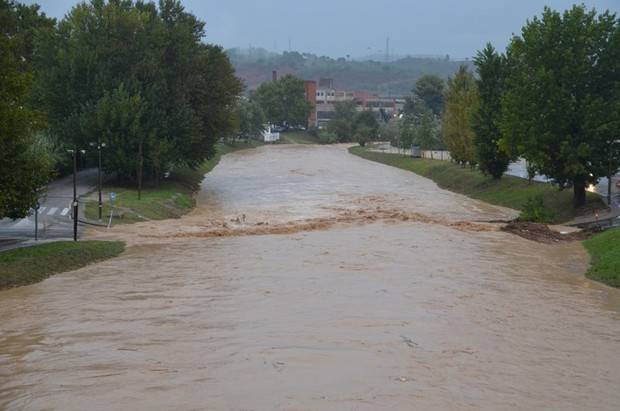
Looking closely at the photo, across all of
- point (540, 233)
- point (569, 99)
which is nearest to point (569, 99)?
point (569, 99)

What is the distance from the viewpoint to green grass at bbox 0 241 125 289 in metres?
29.2

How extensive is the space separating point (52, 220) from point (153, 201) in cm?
1040

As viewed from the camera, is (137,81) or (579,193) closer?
(579,193)

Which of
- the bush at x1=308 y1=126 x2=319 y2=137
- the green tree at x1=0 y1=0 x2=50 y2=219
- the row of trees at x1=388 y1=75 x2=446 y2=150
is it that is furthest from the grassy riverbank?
the bush at x1=308 y1=126 x2=319 y2=137

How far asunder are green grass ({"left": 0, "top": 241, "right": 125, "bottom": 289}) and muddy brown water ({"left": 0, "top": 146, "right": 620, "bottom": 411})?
0.88 meters

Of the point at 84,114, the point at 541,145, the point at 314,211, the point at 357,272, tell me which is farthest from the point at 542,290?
the point at 84,114

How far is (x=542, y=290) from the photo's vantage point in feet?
92.4

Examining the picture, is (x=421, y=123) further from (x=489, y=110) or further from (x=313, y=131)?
(x=313, y=131)

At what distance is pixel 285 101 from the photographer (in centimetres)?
17275

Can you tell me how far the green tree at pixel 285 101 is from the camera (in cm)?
17012

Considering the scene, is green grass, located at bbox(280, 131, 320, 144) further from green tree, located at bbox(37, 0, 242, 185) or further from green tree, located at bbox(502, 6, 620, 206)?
green tree, located at bbox(502, 6, 620, 206)

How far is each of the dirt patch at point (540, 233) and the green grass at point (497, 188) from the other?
216 inches

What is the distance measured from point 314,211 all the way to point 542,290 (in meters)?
24.7

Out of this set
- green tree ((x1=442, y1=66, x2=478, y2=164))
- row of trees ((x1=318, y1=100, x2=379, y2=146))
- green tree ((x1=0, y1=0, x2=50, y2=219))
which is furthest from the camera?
row of trees ((x1=318, y1=100, x2=379, y2=146))
